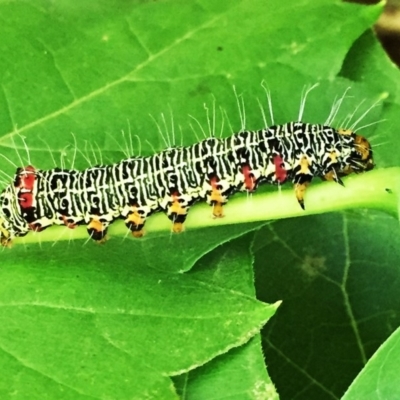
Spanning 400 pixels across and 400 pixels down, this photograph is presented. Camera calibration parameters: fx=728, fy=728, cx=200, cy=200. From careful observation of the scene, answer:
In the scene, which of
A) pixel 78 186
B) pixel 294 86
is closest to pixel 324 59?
pixel 294 86

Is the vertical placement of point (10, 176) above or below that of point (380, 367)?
above

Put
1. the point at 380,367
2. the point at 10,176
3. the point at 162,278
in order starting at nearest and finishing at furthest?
1. the point at 380,367
2. the point at 162,278
3. the point at 10,176

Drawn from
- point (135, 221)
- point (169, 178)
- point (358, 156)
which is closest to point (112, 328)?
point (135, 221)

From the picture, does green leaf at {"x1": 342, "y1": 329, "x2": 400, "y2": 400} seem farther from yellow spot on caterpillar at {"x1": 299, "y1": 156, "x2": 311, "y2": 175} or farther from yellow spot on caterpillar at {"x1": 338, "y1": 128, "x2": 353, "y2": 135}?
yellow spot on caterpillar at {"x1": 338, "y1": 128, "x2": 353, "y2": 135}

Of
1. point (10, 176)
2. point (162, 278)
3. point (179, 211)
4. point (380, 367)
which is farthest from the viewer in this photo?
point (10, 176)

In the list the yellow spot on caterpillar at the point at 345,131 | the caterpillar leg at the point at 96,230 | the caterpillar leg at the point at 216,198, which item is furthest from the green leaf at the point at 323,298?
the caterpillar leg at the point at 96,230

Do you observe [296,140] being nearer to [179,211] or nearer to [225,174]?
[225,174]
